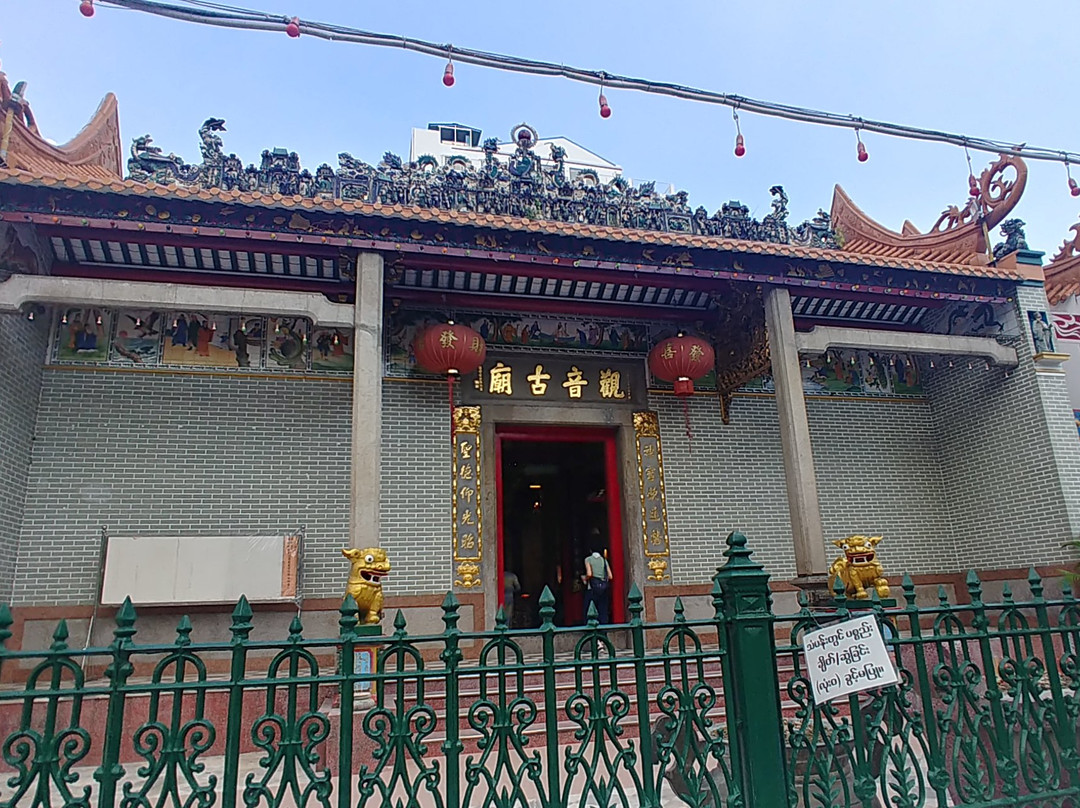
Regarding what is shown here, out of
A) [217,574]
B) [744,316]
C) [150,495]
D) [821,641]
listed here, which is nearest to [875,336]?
[744,316]

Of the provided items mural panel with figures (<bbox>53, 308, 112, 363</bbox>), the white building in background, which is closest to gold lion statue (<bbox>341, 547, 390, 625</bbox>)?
mural panel with figures (<bbox>53, 308, 112, 363</bbox>)

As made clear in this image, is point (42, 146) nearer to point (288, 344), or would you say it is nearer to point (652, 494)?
point (288, 344)

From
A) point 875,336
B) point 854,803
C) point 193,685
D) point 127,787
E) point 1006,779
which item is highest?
point 875,336

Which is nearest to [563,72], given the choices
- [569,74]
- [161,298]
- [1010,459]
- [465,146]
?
[569,74]

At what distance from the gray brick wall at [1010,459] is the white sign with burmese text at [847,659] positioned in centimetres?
659

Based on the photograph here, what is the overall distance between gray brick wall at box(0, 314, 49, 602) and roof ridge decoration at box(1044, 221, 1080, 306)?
1171 centimetres

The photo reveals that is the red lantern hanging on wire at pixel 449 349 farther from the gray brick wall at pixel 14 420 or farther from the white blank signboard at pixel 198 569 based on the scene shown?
the gray brick wall at pixel 14 420

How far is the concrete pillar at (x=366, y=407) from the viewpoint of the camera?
5.54 m

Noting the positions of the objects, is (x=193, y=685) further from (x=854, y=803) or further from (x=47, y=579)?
(x=47, y=579)

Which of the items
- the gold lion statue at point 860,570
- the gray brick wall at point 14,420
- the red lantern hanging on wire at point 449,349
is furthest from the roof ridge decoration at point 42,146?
the gold lion statue at point 860,570

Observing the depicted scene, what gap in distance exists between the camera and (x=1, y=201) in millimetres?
5566

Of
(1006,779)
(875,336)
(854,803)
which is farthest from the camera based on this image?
(875,336)

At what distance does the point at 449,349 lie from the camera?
277 inches

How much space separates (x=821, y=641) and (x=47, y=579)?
6.62m
